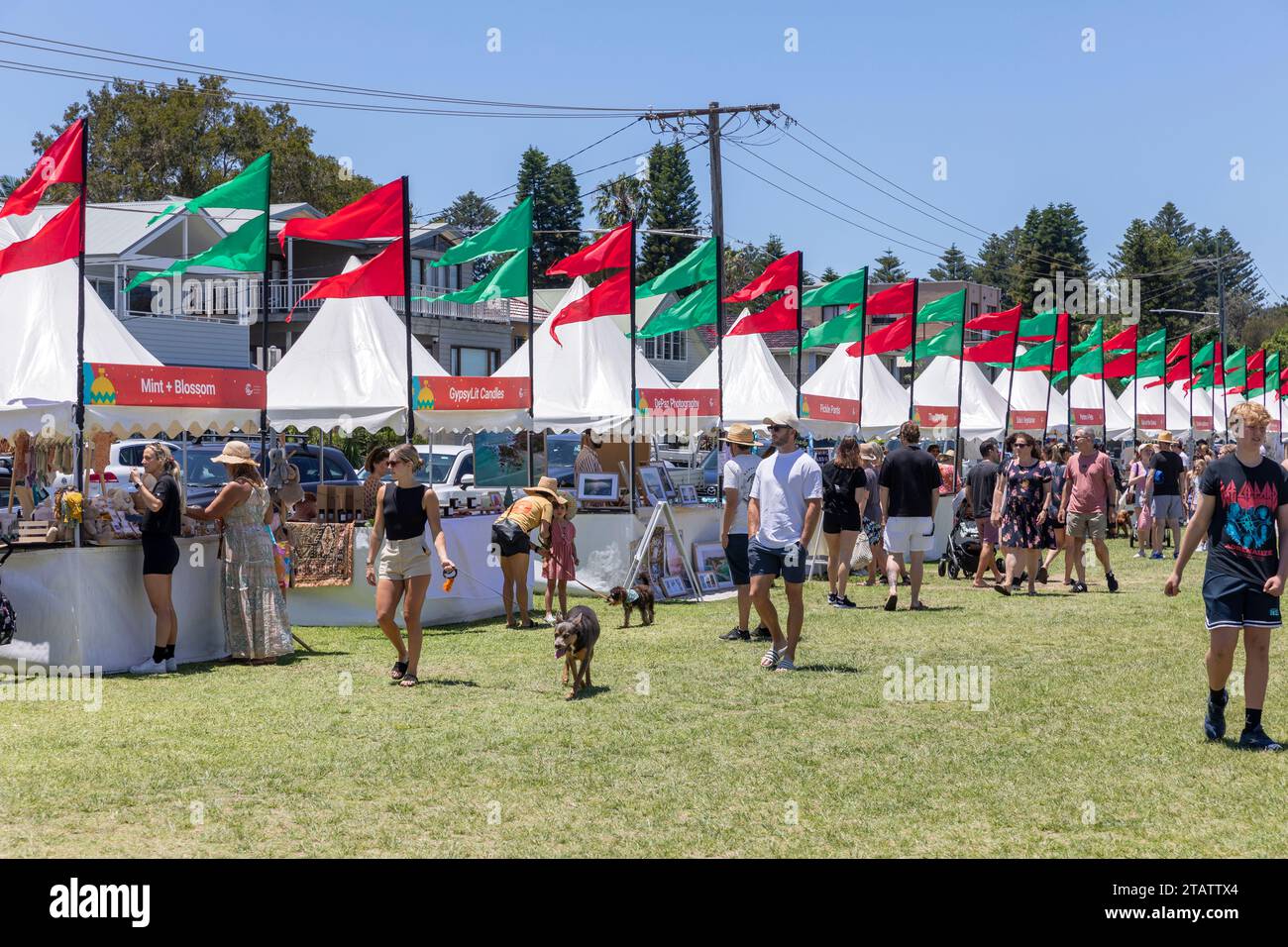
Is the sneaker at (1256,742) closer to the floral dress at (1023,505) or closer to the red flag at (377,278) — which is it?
the floral dress at (1023,505)

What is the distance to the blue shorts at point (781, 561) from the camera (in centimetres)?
1027

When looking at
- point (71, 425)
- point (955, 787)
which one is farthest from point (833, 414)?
point (955, 787)

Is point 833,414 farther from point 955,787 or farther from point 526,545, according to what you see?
point 955,787

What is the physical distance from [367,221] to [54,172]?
3937 mm

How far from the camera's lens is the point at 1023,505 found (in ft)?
51.3

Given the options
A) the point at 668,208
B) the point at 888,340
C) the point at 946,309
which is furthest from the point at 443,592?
the point at 668,208

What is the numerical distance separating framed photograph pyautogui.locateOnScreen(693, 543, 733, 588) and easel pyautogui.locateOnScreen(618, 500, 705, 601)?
0.74ft

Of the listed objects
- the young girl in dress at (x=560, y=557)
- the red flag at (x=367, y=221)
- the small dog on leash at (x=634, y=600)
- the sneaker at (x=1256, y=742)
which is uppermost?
the red flag at (x=367, y=221)

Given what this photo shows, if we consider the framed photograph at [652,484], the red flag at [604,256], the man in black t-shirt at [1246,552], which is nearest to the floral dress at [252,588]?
the framed photograph at [652,484]

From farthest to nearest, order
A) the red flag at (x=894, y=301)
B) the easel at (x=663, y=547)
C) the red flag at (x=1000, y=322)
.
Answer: the red flag at (x=1000, y=322)
the red flag at (x=894, y=301)
the easel at (x=663, y=547)

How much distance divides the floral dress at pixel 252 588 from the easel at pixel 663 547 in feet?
15.3

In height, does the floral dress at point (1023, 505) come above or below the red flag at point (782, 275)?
below
